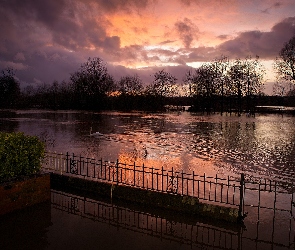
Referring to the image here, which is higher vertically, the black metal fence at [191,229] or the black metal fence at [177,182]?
the black metal fence at [177,182]

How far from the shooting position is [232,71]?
75.5m

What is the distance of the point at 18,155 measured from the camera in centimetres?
1010

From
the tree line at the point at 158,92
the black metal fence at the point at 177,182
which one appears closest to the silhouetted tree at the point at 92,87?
the tree line at the point at 158,92

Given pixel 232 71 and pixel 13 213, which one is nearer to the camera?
pixel 13 213

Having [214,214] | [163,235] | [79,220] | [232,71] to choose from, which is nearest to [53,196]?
[79,220]

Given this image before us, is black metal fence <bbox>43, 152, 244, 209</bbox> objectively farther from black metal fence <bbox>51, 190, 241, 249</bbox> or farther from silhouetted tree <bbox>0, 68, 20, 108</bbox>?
silhouetted tree <bbox>0, 68, 20, 108</bbox>

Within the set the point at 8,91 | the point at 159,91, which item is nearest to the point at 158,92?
the point at 159,91

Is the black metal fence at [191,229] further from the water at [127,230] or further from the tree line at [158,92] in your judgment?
the tree line at [158,92]

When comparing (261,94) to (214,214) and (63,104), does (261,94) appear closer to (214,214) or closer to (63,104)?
(63,104)

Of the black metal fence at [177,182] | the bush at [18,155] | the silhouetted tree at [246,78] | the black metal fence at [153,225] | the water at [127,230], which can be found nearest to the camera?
the water at [127,230]

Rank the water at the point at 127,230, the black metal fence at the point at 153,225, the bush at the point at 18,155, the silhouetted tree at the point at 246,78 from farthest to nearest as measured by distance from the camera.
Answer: the silhouetted tree at the point at 246,78
the bush at the point at 18,155
the black metal fence at the point at 153,225
the water at the point at 127,230

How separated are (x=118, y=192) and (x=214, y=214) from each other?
3.50 meters

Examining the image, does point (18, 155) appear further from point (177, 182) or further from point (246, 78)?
point (246, 78)

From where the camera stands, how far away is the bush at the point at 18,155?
9.82 metres
